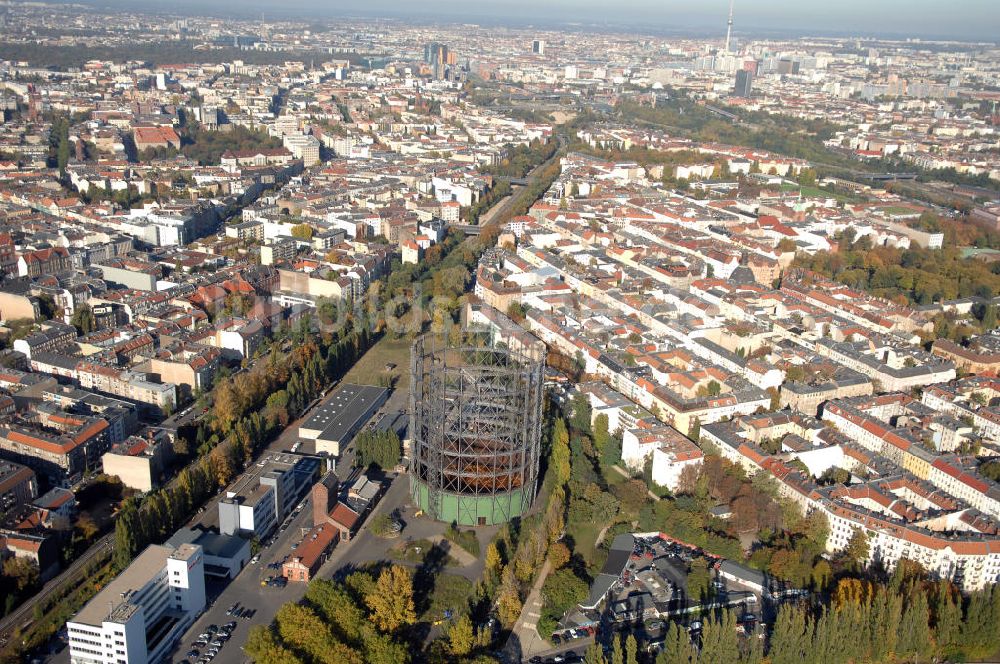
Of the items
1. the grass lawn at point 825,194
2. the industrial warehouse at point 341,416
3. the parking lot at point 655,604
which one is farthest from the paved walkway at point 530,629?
the grass lawn at point 825,194

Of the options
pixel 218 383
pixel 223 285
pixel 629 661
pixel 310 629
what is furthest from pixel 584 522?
pixel 223 285

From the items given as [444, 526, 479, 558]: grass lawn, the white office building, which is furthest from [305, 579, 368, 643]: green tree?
[444, 526, 479, 558]: grass lawn

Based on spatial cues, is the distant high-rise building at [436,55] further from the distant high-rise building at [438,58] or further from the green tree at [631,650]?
the green tree at [631,650]

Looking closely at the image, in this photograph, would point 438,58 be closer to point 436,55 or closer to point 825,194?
point 436,55

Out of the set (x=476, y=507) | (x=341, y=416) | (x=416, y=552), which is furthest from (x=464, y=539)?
(x=341, y=416)

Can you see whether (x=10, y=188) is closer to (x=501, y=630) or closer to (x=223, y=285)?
(x=223, y=285)
